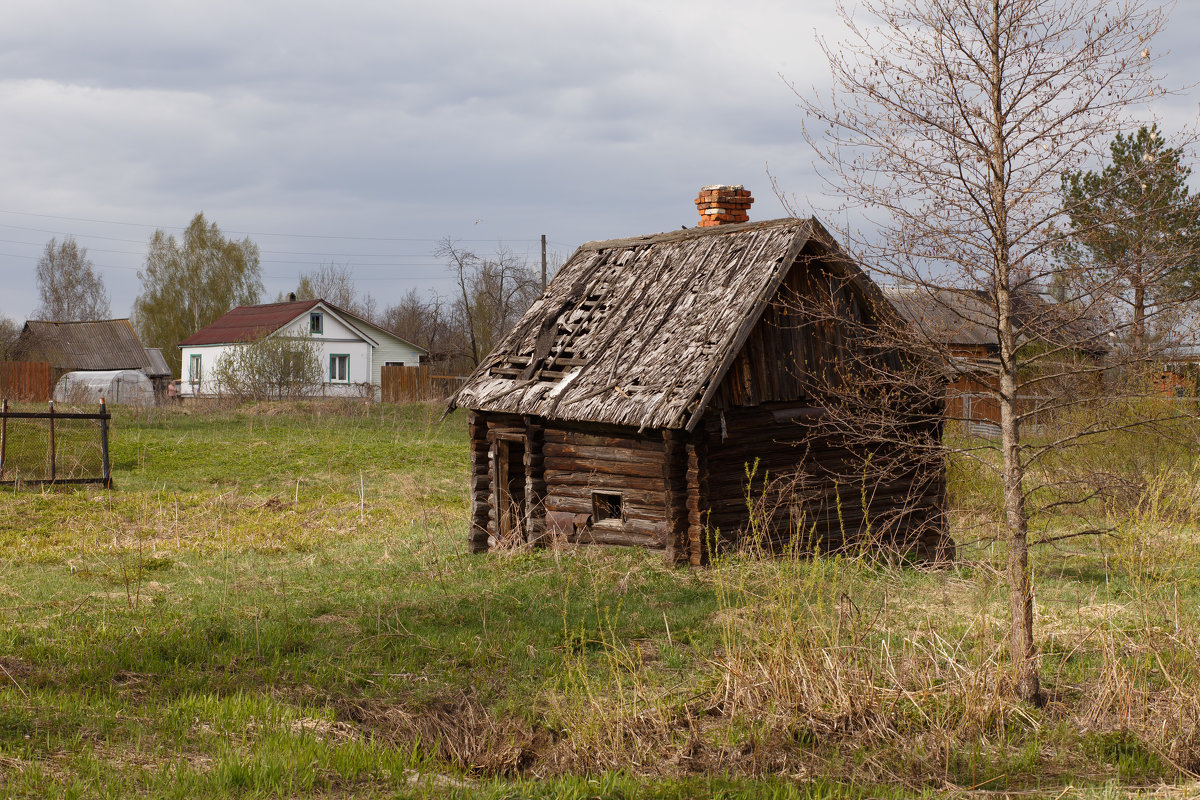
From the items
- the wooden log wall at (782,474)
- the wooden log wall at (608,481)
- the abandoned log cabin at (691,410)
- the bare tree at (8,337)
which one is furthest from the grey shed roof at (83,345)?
the wooden log wall at (782,474)

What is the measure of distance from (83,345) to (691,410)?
5201cm

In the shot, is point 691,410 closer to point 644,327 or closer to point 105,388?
point 644,327

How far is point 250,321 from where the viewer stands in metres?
52.0

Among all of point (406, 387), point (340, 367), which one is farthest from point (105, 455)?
point (340, 367)

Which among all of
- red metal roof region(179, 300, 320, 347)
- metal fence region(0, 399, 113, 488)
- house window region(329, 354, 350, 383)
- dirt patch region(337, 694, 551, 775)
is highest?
red metal roof region(179, 300, 320, 347)

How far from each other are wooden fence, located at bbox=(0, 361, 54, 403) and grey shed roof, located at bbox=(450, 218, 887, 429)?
112 ft

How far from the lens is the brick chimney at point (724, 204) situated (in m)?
14.8

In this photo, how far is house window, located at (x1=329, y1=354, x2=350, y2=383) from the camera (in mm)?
50344

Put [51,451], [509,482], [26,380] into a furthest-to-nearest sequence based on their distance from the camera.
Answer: [26,380]
[51,451]
[509,482]

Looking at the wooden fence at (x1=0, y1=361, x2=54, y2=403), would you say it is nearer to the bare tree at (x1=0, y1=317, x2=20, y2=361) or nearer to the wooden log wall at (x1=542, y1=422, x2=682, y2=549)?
the bare tree at (x1=0, y1=317, x2=20, y2=361)

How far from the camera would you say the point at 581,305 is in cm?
1469

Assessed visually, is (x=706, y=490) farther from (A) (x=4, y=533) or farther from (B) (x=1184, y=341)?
(A) (x=4, y=533)

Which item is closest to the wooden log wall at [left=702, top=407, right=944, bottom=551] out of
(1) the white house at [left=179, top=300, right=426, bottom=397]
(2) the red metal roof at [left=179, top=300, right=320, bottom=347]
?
(1) the white house at [left=179, top=300, right=426, bottom=397]

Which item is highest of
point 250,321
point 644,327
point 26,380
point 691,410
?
point 250,321
